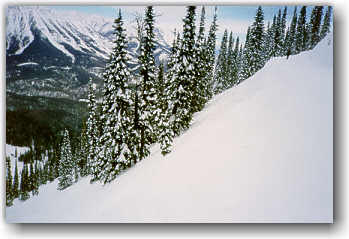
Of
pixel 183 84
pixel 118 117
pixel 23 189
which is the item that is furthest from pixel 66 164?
pixel 183 84

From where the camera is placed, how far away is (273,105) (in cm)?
920

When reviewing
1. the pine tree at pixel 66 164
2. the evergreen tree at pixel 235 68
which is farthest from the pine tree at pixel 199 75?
the pine tree at pixel 66 164

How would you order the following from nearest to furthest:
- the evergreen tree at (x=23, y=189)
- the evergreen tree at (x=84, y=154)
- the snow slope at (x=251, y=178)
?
the snow slope at (x=251, y=178), the evergreen tree at (x=23, y=189), the evergreen tree at (x=84, y=154)

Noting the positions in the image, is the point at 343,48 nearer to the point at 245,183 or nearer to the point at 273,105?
the point at 273,105

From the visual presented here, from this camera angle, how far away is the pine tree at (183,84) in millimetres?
13875

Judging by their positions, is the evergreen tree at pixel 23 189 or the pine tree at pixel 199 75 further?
the pine tree at pixel 199 75

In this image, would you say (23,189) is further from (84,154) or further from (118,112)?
(84,154)

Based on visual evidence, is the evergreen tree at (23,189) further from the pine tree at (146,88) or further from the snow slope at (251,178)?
the pine tree at (146,88)

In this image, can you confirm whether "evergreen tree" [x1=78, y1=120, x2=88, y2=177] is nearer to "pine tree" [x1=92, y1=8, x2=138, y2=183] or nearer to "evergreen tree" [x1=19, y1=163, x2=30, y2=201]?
"evergreen tree" [x1=19, y1=163, x2=30, y2=201]

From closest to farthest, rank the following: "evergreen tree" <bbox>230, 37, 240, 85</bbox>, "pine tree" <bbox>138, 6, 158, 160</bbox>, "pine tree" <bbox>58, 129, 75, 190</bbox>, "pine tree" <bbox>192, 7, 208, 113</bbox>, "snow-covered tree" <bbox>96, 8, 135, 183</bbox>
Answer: "snow-covered tree" <bbox>96, 8, 135, 183</bbox>
"pine tree" <bbox>138, 6, 158, 160</bbox>
"pine tree" <bbox>192, 7, 208, 113</bbox>
"pine tree" <bbox>58, 129, 75, 190</bbox>
"evergreen tree" <bbox>230, 37, 240, 85</bbox>

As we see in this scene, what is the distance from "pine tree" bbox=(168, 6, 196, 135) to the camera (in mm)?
13875

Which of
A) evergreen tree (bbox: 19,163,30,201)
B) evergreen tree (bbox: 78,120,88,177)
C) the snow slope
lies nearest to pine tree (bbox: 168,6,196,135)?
the snow slope

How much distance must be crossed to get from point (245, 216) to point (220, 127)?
5121 millimetres

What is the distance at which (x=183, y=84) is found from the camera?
46.7ft
